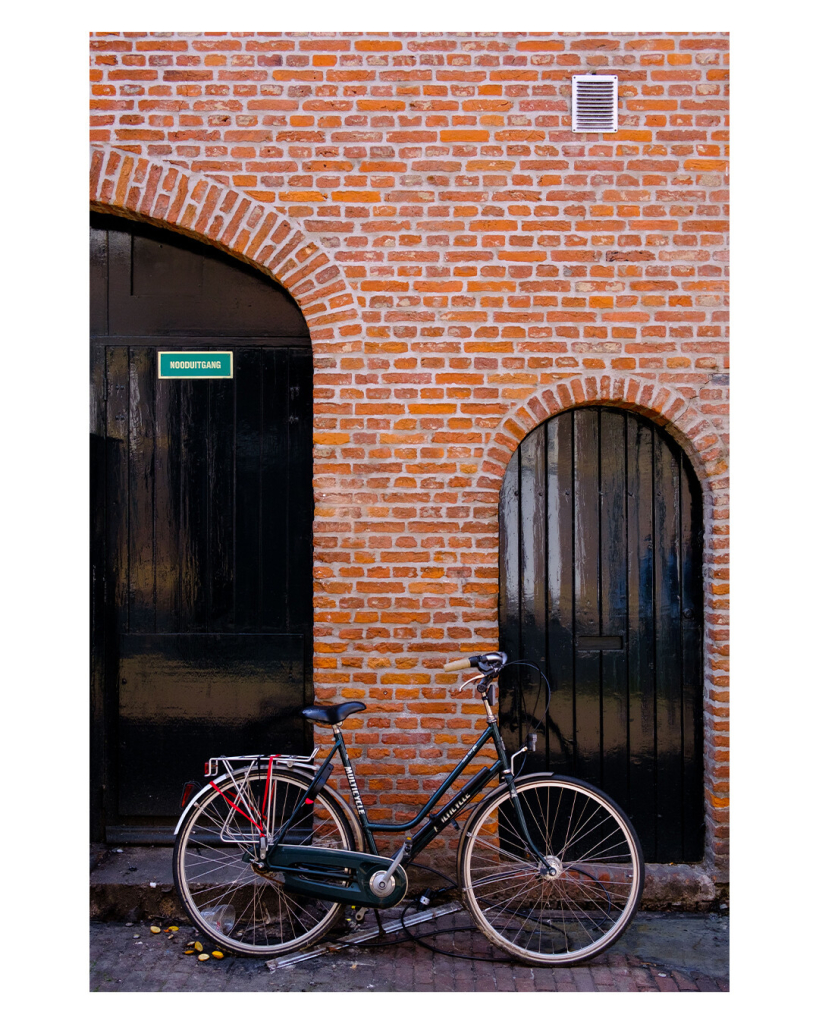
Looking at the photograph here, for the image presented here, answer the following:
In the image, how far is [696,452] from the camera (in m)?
4.08

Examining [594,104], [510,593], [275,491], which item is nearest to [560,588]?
[510,593]

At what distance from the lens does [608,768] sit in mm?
4227

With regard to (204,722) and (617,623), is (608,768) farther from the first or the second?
(204,722)

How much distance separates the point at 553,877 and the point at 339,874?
3.03ft

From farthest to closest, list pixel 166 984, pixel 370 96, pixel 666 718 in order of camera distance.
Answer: pixel 666 718 → pixel 370 96 → pixel 166 984

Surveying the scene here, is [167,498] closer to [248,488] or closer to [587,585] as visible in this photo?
[248,488]

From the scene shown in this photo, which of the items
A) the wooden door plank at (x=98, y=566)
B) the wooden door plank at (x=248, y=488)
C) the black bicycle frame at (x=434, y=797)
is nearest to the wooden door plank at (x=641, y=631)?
the black bicycle frame at (x=434, y=797)

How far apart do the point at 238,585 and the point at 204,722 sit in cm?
78

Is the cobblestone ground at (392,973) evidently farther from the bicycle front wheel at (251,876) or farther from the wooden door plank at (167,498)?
the wooden door plank at (167,498)

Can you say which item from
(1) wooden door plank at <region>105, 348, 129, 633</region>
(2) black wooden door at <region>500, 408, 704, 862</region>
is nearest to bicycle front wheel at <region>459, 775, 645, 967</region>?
(2) black wooden door at <region>500, 408, 704, 862</region>

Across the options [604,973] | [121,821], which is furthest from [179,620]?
[604,973]

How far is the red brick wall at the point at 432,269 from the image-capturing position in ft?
13.1

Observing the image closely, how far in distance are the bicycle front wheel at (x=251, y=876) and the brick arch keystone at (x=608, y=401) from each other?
176 centimetres

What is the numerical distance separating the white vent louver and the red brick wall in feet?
0.17
